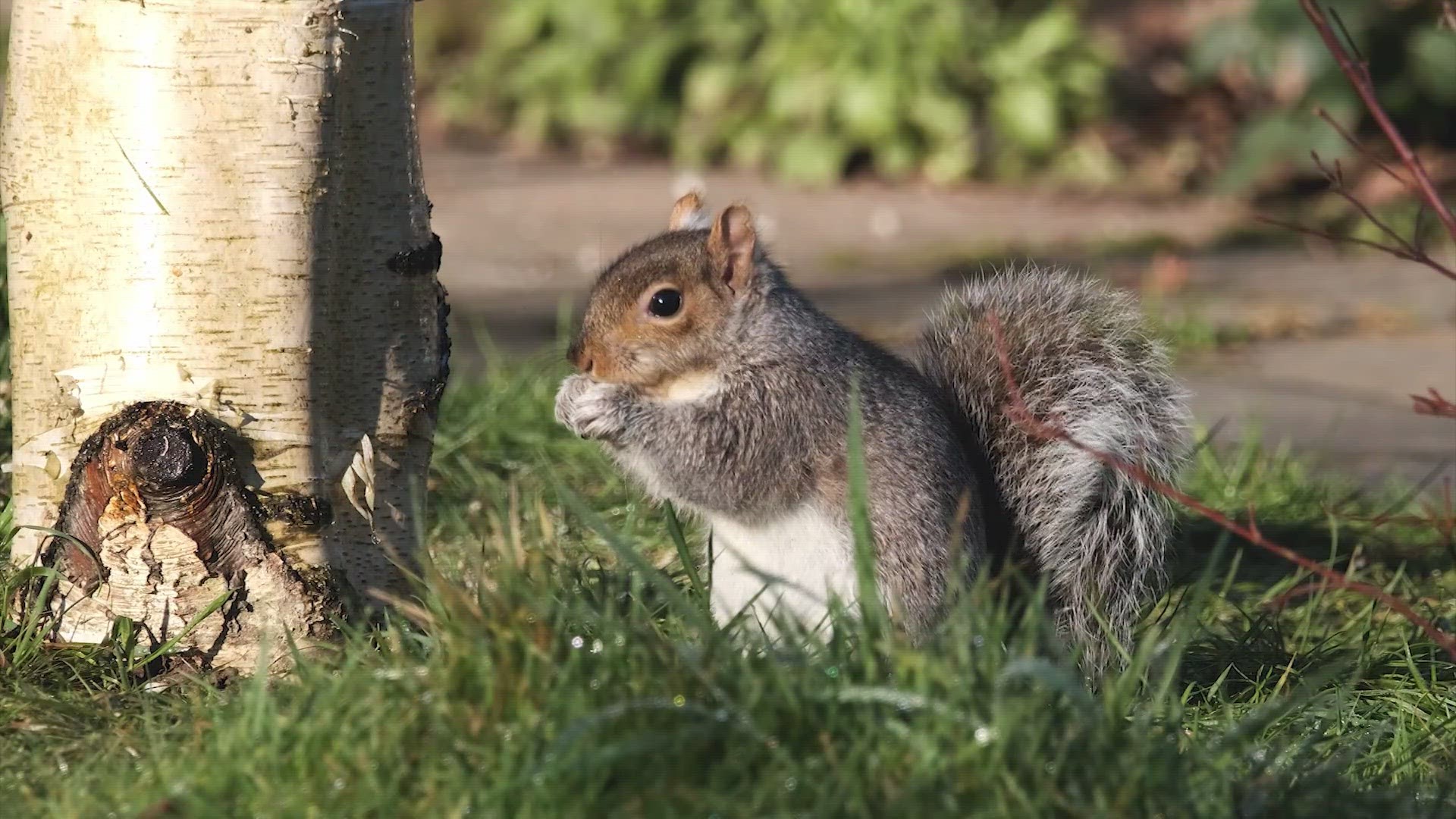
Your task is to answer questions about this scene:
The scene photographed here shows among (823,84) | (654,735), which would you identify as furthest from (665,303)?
(823,84)

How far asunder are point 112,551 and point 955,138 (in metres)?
5.64

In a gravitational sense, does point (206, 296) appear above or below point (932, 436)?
above

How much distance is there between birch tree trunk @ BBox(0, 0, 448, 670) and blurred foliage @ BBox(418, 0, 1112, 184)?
5098mm

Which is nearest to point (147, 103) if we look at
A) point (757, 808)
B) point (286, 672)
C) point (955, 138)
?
point (286, 672)


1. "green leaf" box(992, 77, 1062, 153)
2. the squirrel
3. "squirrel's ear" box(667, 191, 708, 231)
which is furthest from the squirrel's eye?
"green leaf" box(992, 77, 1062, 153)

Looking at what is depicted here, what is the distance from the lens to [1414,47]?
6.80 meters

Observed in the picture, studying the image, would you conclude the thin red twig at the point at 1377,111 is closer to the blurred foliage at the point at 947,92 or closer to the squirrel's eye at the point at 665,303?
the squirrel's eye at the point at 665,303

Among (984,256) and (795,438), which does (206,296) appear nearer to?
(795,438)

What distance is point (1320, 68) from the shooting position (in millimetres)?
A: 6594

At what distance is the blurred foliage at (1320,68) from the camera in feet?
21.6

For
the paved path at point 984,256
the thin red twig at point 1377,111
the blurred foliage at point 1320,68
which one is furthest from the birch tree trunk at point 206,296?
the blurred foliage at point 1320,68

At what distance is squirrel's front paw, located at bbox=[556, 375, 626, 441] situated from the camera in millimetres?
2447

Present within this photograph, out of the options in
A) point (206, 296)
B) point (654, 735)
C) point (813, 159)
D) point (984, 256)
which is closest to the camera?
point (654, 735)

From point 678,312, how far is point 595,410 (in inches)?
7.0
